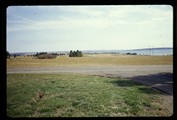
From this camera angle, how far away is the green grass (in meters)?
5.09

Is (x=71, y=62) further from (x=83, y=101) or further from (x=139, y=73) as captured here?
(x=83, y=101)

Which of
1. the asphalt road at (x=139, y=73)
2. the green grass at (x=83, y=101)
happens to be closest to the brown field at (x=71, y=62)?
the asphalt road at (x=139, y=73)

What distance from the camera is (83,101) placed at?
19.8 ft

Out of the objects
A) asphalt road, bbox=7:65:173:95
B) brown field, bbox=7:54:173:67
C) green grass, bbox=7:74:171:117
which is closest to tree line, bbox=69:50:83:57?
brown field, bbox=7:54:173:67

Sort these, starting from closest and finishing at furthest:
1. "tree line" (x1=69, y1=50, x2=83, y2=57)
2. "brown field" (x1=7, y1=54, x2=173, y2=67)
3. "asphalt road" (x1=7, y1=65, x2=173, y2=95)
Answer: "asphalt road" (x1=7, y1=65, x2=173, y2=95)
"brown field" (x1=7, y1=54, x2=173, y2=67)
"tree line" (x1=69, y1=50, x2=83, y2=57)

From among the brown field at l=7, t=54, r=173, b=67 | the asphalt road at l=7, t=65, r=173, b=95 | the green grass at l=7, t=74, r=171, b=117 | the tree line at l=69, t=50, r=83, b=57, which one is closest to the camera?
the green grass at l=7, t=74, r=171, b=117

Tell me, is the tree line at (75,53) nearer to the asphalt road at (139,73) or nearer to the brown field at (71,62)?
the brown field at (71,62)

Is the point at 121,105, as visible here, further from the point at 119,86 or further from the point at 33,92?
the point at 33,92

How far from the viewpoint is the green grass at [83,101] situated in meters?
5.09

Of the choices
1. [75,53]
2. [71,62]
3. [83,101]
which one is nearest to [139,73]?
[83,101]

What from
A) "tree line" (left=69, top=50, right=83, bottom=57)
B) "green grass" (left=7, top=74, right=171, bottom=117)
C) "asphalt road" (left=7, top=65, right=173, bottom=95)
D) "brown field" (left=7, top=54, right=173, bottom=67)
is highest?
"tree line" (left=69, top=50, right=83, bottom=57)

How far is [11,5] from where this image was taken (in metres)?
2.97

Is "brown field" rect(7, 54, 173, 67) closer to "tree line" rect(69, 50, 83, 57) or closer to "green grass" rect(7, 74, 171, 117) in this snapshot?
"tree line" rect(69, 50, 83, 57)
